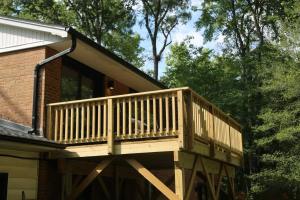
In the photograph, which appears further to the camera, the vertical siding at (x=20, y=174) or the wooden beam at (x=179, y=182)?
the vertical siding at (x=20, y=174)

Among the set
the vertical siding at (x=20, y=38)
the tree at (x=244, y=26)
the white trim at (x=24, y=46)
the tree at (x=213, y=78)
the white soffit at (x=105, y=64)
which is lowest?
the white soffit at (x=105, y=64)

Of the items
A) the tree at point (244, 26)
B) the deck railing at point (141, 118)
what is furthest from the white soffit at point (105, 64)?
the tree at point (244, 26)

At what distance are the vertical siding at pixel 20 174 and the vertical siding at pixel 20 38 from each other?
109 inches

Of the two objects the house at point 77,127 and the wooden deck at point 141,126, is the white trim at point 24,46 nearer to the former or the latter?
the house at point 77,127

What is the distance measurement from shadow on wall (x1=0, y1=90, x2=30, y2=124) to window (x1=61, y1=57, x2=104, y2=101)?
48.4 inches

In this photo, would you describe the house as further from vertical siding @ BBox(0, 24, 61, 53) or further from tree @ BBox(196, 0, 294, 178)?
tree @ BBox(196, 0, 294, 178)

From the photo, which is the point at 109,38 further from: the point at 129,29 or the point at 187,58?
the point at 187,58

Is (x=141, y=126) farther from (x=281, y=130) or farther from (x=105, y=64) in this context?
(x=281, y=130)

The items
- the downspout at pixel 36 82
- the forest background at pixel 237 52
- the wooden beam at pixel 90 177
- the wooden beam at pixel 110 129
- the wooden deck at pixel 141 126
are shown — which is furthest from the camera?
the forest background at pixel 237 52

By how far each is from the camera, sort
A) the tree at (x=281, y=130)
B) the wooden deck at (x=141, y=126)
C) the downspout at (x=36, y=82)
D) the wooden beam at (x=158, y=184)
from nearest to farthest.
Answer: the wooden beam at (x=158, y=184) → the wooden deck at (x=141, y=126) → the downspout at (x=36, y=82) → the tree at (x=281, y=130)

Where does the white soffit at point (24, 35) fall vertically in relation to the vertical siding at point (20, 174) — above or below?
above

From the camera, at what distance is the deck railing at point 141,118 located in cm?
887

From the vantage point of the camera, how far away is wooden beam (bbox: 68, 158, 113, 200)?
9633 millimetres

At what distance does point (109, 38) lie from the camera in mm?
32375
